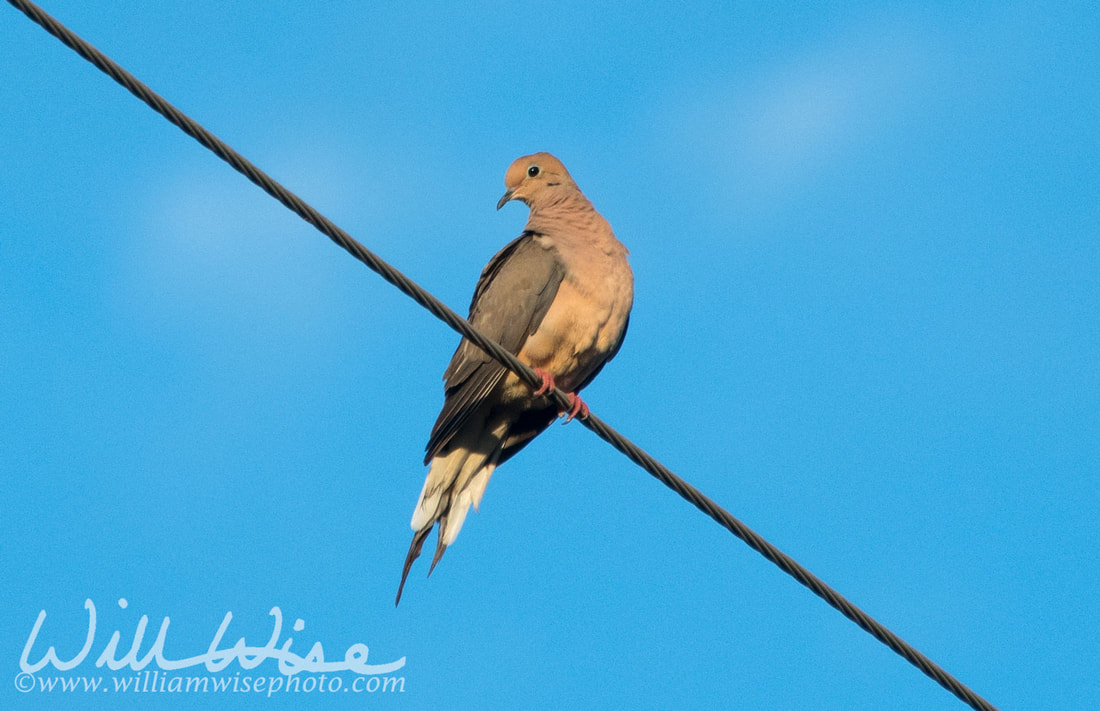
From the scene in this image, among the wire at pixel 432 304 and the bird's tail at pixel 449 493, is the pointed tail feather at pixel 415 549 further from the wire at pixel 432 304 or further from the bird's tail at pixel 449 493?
the wire at pixel 432 304

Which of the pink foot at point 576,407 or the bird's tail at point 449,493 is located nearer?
the pink foot at point 576,407

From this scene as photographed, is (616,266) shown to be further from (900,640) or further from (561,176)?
(900,640)

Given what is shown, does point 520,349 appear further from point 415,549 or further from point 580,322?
→ point 415,549

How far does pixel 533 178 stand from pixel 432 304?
365 centimetres

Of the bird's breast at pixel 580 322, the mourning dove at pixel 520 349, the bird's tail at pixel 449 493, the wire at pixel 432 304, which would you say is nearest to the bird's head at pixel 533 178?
the mourning dove at pixel 520 349

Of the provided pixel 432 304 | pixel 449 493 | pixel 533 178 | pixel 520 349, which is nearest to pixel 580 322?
pixel 520 349

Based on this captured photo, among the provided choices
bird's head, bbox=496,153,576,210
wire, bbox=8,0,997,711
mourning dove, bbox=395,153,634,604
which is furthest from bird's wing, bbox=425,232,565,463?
wire, bbox=8,0,997,711

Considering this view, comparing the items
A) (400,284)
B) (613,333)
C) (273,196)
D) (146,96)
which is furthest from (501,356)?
(613,333)

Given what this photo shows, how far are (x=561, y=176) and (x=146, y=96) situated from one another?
4.24 metres

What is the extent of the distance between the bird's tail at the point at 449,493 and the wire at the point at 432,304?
6.95 feet

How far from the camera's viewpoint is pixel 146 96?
343 cm

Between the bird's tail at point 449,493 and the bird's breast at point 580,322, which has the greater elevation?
the bird's breast at point 580,322

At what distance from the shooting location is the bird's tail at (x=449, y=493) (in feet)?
20.8

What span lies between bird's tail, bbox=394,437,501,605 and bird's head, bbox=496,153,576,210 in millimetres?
1694
